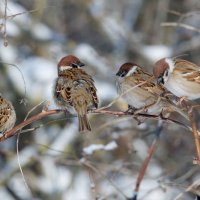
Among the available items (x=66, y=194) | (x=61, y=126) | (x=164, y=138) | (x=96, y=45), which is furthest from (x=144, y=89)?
(x=96, y=45)

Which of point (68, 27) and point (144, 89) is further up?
point (144, 89)

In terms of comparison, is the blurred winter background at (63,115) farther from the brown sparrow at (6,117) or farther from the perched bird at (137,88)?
the perched bird at (137,88)

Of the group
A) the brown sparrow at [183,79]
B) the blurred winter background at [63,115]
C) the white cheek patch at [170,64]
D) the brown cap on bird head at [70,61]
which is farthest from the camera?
the blurred winter background at [63,115]

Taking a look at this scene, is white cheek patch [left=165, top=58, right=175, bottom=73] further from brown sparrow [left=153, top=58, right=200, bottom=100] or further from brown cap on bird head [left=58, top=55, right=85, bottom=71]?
brown cap on bird head [left=58, top=55, right=85, bottom=71]

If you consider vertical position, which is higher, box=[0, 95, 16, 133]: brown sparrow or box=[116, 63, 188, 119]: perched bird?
box=[116, 63, 188, 119]: perched bird

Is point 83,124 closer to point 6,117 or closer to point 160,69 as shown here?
point 160,69

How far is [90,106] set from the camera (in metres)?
4.14

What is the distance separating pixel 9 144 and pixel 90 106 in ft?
14.5

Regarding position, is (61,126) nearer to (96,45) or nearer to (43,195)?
(43,195)

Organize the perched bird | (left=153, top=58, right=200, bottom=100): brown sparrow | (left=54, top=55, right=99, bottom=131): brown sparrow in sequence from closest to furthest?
1. (left=54, top=55, right=99, bottom=131): brown sparrow
2. the perched bird
3. (left=153, top=58, right=200, bottom=100): brown sparrow

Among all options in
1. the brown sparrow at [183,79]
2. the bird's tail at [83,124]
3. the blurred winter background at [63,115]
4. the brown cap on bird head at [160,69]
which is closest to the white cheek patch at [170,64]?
the brown sparrow at [183,79]

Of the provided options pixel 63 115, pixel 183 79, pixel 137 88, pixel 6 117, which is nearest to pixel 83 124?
pixel 137 88

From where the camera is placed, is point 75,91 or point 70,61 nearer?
point 75,91

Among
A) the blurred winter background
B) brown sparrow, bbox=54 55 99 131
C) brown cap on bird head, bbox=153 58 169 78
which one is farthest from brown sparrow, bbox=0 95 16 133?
the blurred winter background
